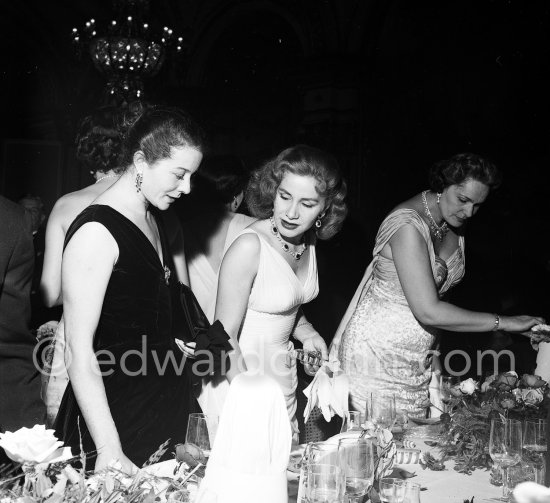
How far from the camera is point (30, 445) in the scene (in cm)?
118

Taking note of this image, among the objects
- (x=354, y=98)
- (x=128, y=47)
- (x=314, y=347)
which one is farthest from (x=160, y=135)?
(x=128, y=47)

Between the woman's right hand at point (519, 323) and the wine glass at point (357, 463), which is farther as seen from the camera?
the woman's right hand at point (519, 323)

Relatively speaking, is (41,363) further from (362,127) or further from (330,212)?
(362,127)

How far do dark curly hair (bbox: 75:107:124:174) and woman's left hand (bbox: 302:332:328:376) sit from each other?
87 centimetres

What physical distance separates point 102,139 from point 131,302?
771 mm

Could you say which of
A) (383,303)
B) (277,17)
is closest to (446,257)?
(383,303)

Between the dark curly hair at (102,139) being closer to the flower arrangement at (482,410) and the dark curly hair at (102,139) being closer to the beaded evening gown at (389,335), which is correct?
the beaded evening gown at (389,335)

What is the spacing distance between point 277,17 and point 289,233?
19.1ft

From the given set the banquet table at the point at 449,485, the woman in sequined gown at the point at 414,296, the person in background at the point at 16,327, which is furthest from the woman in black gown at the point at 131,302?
the woman in sequined gown at the point at 414,296

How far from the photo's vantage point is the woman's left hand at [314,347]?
2.48 metres

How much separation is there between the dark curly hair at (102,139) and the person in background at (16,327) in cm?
84

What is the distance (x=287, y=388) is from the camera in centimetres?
271

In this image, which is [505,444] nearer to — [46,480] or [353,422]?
[353,422]

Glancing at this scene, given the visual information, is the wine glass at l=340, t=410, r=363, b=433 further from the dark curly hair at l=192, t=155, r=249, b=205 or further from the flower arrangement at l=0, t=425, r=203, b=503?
the dark curly hair at l=192, t=155, r=249, b=205
